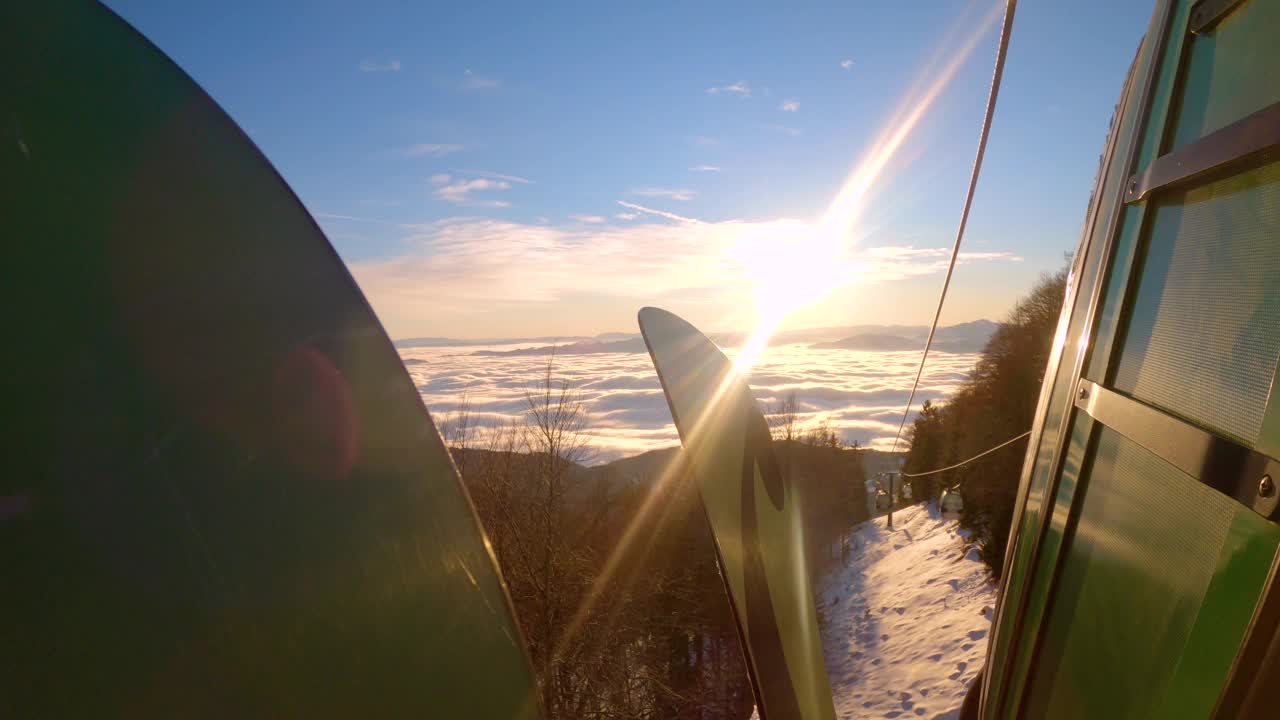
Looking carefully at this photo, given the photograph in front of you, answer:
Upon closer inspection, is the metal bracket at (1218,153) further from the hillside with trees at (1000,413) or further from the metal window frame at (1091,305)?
the hillside with trees at (1000,413)

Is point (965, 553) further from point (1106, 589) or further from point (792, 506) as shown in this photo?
point (1106, 589)

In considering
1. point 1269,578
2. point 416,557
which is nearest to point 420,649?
point 416,557

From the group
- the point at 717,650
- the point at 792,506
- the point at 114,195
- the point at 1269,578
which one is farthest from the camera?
the point at 717,650

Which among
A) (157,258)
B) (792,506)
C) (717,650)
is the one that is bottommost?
(717,650)

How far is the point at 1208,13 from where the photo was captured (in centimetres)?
122

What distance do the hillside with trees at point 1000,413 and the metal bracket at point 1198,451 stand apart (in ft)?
41.3

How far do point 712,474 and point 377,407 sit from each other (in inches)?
59.0

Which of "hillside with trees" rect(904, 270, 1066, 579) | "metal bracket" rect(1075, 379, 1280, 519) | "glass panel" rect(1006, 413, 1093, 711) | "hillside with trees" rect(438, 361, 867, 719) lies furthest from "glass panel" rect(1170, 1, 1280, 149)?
"hillside with trees" rect(438, 361, 867, 719)

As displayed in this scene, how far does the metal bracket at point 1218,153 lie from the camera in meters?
0.88

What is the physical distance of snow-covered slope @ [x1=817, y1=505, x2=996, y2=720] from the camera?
11.9 metres

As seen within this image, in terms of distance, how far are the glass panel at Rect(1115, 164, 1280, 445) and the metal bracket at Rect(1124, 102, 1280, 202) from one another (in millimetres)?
29

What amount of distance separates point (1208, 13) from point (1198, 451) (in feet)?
2.71

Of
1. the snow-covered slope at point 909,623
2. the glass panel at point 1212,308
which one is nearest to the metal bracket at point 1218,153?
the glass panel at point 1212,308

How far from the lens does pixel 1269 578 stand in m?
0.75
